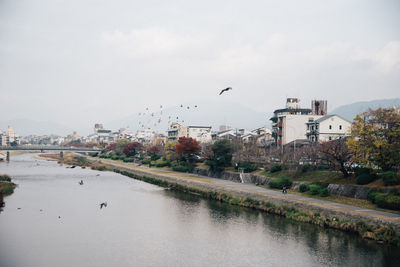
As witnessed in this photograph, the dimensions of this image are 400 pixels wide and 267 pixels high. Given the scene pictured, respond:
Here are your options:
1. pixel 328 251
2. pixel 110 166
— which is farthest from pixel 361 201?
pixel 110 166

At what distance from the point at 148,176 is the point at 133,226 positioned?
1443 inches

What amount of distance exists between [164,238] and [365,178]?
1980 cm

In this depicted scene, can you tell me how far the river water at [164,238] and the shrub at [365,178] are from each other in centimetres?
799

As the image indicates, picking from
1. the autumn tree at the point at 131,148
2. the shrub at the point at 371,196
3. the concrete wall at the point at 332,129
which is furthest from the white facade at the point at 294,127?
the autumn tree at the point at 131,148

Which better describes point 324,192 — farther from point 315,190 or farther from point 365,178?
point 365,178

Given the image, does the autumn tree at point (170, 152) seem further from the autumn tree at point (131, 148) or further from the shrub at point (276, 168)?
the shrub at point (276, 168)

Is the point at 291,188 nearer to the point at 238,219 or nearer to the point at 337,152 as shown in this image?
the point at 337,152

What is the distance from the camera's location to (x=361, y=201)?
35125 millimetres

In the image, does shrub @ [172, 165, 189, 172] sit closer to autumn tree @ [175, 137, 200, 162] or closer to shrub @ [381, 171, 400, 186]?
autumn tree @ [175, 137, 200, 162]

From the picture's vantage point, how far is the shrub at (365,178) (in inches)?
1465

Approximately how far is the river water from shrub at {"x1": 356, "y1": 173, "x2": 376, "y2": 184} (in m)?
7.99

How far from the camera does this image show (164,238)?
3061 cm

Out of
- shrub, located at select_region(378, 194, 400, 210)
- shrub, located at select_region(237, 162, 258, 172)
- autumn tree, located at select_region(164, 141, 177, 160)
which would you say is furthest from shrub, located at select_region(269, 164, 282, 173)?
autumn tree, located at select_region(164, 141, 177, 160)

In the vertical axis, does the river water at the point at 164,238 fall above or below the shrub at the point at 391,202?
below
